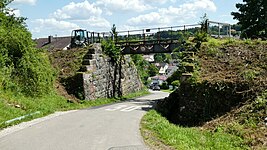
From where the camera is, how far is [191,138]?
10.2 meters

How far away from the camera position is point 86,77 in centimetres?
2270

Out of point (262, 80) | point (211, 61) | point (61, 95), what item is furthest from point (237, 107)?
point (61, 95)

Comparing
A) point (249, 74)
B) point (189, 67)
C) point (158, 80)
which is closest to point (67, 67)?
point (189, 67)

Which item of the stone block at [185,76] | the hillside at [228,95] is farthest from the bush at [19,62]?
the stone block at [185,76]

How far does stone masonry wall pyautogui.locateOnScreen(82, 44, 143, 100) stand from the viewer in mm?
23156

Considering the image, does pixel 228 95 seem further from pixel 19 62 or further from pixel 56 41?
pixel 56 41

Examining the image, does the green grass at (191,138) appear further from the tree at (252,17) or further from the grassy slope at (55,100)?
the tree at (252,17)

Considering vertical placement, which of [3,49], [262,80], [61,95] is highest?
[3,49]

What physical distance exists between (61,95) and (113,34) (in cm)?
1064

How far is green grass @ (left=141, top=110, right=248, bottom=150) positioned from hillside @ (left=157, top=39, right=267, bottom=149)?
309mm

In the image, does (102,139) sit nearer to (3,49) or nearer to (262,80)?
(262,80)

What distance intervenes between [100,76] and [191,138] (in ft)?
52.1

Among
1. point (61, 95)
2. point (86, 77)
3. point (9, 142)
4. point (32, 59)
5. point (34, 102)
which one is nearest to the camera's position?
point (9, 142)

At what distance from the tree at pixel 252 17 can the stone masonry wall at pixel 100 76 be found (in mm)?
11477
